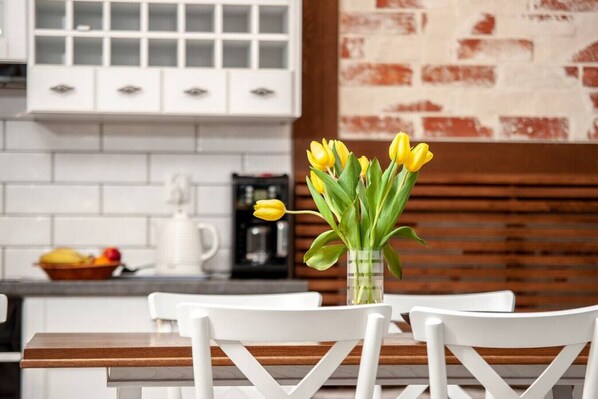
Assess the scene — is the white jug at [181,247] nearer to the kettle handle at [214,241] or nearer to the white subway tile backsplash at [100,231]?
the kettle handle at [214,241]

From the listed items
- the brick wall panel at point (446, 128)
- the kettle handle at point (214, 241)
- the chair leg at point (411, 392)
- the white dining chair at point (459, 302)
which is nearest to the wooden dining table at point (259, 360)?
the chair leg at point (411, 392)

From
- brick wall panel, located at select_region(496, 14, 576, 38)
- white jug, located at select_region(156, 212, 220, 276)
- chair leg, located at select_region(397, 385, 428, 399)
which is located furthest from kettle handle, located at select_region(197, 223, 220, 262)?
chair leg, located at select_region(397, 385, 428, 399)

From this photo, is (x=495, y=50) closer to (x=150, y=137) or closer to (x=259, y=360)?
(x=150, y=137)

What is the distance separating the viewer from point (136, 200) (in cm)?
407

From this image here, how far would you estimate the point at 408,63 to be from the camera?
13.5 feet

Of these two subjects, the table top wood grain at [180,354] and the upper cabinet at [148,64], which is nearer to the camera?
the table top wood grain at [180,354]

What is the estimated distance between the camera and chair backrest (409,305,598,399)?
175 cm

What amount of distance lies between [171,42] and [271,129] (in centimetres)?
55

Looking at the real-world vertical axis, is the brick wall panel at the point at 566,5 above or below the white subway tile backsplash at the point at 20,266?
above

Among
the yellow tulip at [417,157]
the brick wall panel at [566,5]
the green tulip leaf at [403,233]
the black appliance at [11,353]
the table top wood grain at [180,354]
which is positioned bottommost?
the black appliance at [11,353]

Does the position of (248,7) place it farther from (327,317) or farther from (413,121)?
(327,317)

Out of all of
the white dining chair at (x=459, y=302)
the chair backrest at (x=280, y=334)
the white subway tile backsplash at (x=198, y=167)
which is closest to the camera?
the chair backrest at (x=280, y=334)

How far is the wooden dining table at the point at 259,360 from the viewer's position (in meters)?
1.85

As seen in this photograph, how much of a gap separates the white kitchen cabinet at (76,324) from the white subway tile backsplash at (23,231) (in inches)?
21.8
